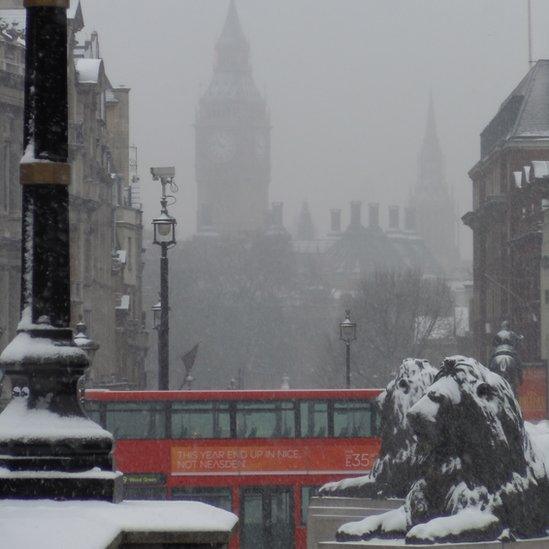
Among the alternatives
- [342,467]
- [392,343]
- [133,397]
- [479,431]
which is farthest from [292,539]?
[392,343]

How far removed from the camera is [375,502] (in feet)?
73.0

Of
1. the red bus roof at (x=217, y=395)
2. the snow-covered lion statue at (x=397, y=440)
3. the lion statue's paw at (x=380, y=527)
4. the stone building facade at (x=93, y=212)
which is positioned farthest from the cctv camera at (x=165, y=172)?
the lion statue's paw at (x=380, y=527)

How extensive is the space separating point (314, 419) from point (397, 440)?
39.7 feet

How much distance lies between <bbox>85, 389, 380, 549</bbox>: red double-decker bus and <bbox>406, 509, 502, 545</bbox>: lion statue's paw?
1650cm

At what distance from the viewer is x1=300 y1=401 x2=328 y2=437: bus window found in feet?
112

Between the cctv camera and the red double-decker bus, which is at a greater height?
the cctv camera

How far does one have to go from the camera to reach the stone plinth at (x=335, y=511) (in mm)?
22125

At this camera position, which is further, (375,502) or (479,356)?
(479,356)

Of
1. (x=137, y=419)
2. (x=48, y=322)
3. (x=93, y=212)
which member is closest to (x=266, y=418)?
(x=137, y=419)

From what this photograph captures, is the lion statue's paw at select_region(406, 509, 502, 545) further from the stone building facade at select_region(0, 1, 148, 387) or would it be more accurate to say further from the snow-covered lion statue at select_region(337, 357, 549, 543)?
the stone building facade at select_region(0, 1, 148, 387)

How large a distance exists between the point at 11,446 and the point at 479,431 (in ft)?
27.8

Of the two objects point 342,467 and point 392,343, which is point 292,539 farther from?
point 392,343

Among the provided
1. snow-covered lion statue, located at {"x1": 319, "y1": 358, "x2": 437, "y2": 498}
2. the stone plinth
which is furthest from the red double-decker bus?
snow-covered lion statue, located at {"x1": 319, "y1": 358, "x2": 437, "y2": 498}

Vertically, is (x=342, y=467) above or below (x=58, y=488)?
below
